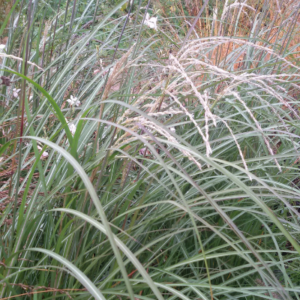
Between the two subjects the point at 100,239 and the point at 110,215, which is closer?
the point at 100,239

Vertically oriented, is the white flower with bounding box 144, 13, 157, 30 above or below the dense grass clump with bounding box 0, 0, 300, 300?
above

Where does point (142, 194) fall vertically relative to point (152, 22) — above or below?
below

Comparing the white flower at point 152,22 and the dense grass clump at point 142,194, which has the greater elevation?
the white flower at point 152,22

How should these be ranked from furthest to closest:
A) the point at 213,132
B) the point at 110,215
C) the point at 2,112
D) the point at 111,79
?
the point at 2,112 → the point at 213,132 → the point at 110,215 → the point at 111,79

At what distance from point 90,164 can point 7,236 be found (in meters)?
0.34

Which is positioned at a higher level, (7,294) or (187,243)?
(7,294)

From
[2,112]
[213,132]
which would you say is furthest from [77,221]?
[2,112]

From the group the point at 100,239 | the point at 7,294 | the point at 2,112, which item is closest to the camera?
the point at 7,294

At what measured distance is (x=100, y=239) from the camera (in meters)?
1.05

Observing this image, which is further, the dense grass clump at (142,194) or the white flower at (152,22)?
the white flower at (152,22)

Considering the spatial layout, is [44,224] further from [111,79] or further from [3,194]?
[111,79]

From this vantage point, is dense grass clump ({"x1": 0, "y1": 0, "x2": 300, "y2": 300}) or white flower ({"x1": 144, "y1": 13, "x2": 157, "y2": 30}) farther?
white flower ({"x1": 144, "y1": 13, "x2": 157, "y2": 30})

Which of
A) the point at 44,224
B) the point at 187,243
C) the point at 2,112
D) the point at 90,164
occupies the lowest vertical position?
the point at 187,243

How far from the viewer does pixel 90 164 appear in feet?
3.15
